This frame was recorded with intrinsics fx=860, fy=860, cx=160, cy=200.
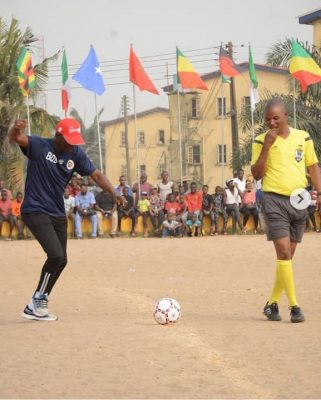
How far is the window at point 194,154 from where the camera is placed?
59.2 m

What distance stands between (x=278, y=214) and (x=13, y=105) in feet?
70.4

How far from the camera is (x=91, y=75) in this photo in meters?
A: 26.0

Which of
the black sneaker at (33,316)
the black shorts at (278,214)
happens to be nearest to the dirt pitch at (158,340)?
the black sneaker at (33,316)

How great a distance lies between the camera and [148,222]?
23.7 metres

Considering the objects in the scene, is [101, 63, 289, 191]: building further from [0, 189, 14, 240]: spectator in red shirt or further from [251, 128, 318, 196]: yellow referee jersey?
[251, 128, 318, 196]: yellow referee jersey

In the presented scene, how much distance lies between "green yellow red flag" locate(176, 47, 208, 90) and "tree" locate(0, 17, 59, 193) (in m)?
4.82

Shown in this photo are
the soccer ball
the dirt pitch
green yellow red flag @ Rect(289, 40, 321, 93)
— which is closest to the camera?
the dirt pitch

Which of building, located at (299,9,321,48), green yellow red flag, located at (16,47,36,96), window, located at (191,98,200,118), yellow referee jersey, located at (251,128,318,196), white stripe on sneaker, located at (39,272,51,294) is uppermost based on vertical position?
building, located at (299,9,321,48)

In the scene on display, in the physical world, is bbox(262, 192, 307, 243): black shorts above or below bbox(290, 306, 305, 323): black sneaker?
above

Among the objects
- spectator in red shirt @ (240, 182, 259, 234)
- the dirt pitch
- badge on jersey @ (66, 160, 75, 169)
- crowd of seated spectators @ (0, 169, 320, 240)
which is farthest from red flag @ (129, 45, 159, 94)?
badge on jersey @ (66, 160, 75, 169)

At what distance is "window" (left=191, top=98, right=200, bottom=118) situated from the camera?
2309 inches

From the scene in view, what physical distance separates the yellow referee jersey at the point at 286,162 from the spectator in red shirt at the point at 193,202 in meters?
14.7

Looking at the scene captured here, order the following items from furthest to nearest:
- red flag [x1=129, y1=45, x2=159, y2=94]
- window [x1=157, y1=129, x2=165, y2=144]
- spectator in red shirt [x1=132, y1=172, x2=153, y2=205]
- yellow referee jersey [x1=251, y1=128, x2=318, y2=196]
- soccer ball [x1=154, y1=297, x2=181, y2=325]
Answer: window [x1=157, y1=129, x2=165, y2=144] → red flag [x1=129, y1=45, x2=159, y2=94] → spectator in red shirt [x1=132, y1=172, x2=153, y2=205] → yellow referee jersey [x1=251, y1=128, x2=318, y2=196] → soccer ball [x1=154, y1=297, x2=181, y2=325]

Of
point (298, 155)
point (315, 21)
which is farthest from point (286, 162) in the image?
point (315, 21)
